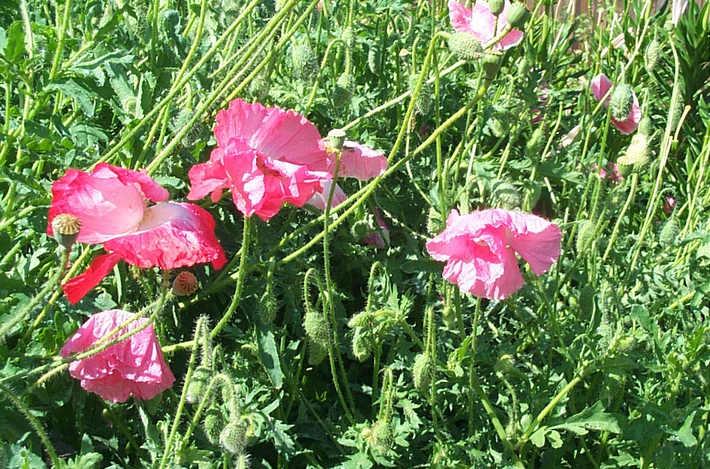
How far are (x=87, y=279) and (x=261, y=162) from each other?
297 mm

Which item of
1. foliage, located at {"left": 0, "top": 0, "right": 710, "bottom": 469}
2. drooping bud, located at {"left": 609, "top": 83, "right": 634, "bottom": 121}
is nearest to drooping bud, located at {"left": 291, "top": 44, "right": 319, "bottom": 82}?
foliage, located at {"left": 0, "top": 0, "right": 710, "bottom": 469}

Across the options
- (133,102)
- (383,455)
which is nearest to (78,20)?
(133,102)

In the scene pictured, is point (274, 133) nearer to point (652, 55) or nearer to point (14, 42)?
point (14, 42)

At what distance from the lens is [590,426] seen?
4.88 ft

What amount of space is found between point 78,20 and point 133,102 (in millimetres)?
329

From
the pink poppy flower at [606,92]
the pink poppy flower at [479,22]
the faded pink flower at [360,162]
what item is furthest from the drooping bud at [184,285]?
the pink poppy flower at [606,92]

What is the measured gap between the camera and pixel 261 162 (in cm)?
128

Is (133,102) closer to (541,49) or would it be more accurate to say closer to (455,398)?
(455,398)

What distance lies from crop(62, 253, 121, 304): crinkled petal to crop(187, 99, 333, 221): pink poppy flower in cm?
16

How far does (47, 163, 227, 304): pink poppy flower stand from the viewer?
1.16 metres

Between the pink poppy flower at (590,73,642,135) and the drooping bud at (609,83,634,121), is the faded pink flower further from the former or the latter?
the pink poppy flower at (590,73,642,135)

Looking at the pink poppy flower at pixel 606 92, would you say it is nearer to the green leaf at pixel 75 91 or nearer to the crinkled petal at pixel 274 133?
the crinkled petal at pixel 274 133

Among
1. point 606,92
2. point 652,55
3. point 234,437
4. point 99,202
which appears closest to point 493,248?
point 234,437

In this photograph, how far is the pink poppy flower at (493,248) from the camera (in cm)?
Result: 131
